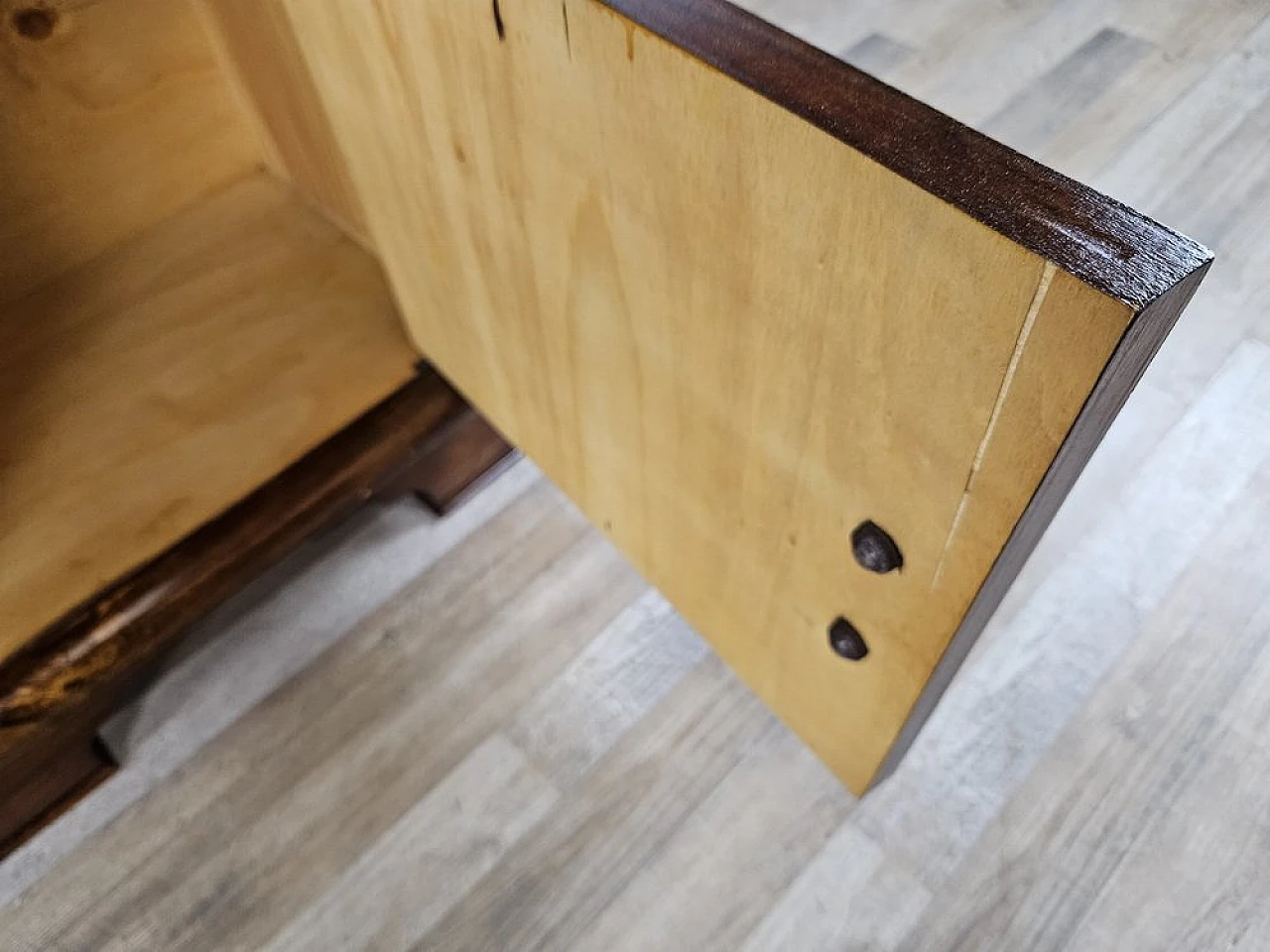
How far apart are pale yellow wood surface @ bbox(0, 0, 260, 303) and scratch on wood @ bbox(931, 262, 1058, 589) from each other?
2.51 feet

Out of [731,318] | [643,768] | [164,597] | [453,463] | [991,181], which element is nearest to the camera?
[991,181]

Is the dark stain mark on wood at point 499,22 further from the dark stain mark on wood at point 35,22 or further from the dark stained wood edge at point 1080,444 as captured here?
the dark stain mark on wood at point 35,22

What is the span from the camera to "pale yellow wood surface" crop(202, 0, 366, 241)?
2.41 ft

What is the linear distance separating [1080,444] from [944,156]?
0.35 feet

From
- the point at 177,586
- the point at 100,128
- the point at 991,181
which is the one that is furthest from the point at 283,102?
the point at 991,181

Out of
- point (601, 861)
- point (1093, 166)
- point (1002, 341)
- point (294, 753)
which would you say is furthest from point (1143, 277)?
point (1093, 166)

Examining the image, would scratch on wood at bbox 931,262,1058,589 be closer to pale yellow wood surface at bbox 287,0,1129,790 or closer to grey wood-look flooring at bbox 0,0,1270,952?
pale yellow wood surface at bbox 287,0,1129,790

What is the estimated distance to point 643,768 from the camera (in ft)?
2.64

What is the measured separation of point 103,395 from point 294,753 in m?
0.36

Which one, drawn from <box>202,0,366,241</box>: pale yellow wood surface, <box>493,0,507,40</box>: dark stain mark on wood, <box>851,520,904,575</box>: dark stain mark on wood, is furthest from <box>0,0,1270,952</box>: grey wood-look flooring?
<box>493,0,507,40</box>: dark stain mark on wood

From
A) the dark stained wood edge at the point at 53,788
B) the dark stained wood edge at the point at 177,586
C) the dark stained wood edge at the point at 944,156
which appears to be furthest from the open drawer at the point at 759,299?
the dark stained wood edge at the point at 53,788

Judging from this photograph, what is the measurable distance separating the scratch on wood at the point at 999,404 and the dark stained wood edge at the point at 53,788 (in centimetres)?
73

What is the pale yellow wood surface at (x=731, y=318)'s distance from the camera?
0.29 m

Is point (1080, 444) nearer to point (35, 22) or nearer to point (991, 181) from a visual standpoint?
point (991, 181)
